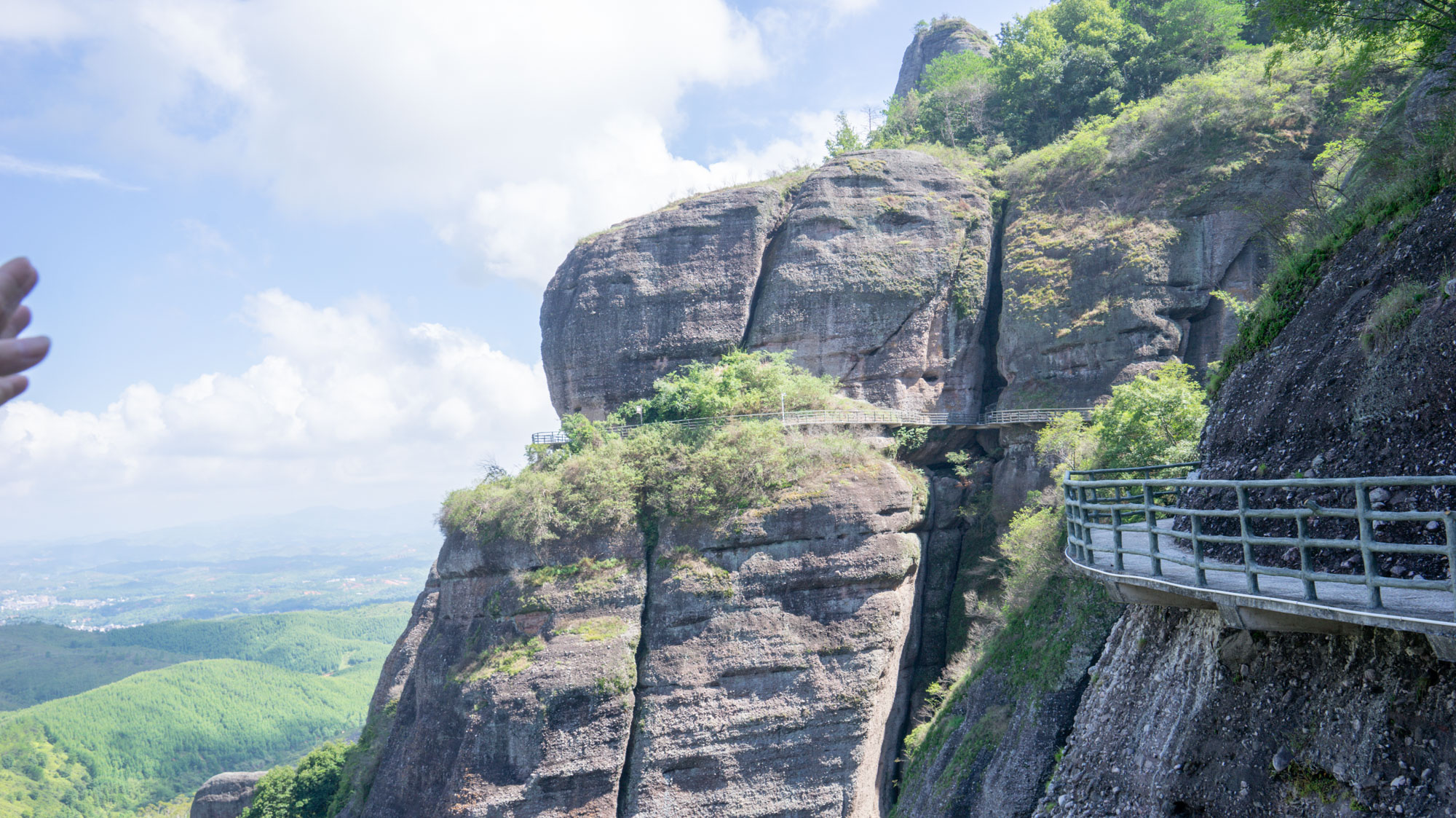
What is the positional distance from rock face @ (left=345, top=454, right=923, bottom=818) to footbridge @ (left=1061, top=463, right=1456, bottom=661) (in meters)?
15.8

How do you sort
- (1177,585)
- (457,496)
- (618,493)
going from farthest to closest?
(457,496), (618,493), (1177,585)

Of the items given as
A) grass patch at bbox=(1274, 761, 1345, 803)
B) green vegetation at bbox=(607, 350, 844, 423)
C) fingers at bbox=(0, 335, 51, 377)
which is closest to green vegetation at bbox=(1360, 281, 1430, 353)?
grass patch at bbox=(1274, 761, 1345, 803)

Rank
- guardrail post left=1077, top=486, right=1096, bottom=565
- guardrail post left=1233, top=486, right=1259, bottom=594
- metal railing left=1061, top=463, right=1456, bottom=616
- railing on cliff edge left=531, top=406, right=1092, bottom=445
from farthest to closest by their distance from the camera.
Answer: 1. railing on cliff edge left=531, top=406, right=1092, bottom=445
2. guardrail post left=1077, top=486, right=1096, bottom=565
3. guardrail post left=1233, top=486, right=1259, bottom=594
4. metal railing left=1061, top=463, right=1456, bottom=616

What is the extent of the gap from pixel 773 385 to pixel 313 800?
2432 cm

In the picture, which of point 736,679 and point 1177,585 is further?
point 736,679

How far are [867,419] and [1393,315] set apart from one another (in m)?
22.6

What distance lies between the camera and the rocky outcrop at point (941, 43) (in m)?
64.0

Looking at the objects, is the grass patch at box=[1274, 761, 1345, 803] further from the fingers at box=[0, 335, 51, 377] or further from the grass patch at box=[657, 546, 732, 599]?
the grass patch at box=[657, 546, 732, 599]

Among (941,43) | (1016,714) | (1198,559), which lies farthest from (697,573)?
(941,43)

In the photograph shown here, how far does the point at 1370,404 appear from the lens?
24.8ft

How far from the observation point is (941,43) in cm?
6544

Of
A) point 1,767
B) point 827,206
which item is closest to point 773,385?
point 827,206

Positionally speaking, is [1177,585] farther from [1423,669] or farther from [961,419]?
[961,419]

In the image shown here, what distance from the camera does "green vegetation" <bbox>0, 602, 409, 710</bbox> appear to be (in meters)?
122
